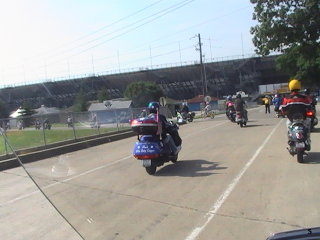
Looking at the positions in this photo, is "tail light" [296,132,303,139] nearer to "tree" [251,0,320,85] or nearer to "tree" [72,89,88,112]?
"tree" [72,89,88,112]

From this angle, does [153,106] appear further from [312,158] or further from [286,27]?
[286,27]

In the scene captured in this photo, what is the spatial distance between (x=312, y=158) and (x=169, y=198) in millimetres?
4893

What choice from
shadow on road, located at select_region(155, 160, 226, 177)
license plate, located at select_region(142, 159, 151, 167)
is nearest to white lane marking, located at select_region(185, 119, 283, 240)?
shadow on road, located at select_region(155, 160, 226, 177)

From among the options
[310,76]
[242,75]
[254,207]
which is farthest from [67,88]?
[242,75]

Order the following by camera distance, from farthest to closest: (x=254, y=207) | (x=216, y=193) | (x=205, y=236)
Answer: (x=216, y=193), (x=254, y=207), (x=205, y=236)

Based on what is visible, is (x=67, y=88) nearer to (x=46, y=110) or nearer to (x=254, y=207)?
(x=46, y=110)

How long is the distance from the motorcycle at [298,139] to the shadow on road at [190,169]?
5.77 ft

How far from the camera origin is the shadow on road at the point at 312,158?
34.4ft

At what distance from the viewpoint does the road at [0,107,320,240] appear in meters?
3.91

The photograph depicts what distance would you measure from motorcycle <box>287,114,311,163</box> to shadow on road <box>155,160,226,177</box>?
1.76 metres

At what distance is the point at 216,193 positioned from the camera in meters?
7.73

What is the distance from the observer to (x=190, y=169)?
10.8 meters

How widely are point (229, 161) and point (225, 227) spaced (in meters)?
5.90

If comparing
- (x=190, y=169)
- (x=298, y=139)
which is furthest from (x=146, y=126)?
(x=298, y=139)
